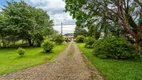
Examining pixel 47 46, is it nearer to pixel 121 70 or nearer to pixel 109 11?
pixel 109 11

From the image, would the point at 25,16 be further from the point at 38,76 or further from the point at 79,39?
the point at 79,39

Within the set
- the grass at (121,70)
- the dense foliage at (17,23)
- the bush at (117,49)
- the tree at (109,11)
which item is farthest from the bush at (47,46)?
the grass at (121,70)

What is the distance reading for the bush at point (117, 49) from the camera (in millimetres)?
11984

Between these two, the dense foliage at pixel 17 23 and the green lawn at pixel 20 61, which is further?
the dense foliage at pixel 17 23

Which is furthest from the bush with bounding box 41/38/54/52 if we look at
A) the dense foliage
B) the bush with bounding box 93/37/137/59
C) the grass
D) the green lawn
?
the grass

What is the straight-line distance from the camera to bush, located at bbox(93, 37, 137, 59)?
39.3 ft

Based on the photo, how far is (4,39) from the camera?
992 inches

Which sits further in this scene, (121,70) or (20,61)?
(20,61)

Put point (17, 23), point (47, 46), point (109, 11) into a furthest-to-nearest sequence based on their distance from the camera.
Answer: point (17, 23), point (47, 46), point (109, 11)

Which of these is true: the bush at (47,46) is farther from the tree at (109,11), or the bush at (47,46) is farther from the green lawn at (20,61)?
the tree at (109,11)

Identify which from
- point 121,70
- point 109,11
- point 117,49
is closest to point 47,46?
point 109,11

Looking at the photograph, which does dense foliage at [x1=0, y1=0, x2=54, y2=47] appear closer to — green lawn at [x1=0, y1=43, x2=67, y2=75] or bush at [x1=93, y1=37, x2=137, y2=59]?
green lawn at [x1=0, y1=43, x2=67, y2=75]

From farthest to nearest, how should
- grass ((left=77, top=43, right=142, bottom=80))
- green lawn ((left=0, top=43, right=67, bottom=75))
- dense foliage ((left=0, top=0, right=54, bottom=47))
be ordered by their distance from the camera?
1. dense foliage ((left=0, top=0, right=54, bottom=47))
2. green lawn ((left=0, top=43, right=67, bottom=75))
3. grass ((left=77, top=43, right=142, bottom=80))

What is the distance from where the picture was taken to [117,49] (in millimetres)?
12141
